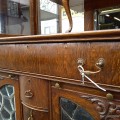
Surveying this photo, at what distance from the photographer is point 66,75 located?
0.56 metres

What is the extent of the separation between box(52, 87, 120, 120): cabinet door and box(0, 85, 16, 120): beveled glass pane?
0.27m

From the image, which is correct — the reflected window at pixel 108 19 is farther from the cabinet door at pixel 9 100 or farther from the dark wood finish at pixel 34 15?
the cabinet door at pixel 9 100

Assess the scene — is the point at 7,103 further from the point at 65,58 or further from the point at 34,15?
the point at 34,15

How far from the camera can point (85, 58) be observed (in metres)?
0.50

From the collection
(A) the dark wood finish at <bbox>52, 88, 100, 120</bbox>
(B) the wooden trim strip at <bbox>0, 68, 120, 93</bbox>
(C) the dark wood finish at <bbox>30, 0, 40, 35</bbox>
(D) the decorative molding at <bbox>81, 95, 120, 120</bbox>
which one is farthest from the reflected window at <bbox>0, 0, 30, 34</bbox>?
(D) the decorative molding at <bbox>81, 95, 120, 120</bbox>

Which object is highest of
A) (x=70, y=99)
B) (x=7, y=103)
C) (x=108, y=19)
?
(x=108, y=19)

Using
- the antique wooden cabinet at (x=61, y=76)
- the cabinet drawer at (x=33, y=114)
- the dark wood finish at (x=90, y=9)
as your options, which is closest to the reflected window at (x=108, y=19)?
the dark wood finish at (x=90, y=9)

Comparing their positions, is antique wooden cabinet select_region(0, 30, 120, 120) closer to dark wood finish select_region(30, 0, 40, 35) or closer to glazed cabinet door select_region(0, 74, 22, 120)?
glazed cabinet door select_region(0, 74, 22, 120)

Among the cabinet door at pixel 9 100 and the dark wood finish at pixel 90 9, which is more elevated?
the dark wood finish at pixel 90 9

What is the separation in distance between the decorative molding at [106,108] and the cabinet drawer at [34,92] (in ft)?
0.64

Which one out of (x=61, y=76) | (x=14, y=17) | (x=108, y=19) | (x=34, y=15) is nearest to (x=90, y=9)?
(x=108, y=19)

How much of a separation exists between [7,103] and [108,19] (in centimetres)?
67

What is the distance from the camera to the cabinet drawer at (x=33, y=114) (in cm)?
65

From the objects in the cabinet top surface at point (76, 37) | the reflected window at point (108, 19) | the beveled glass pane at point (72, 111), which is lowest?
the beveled glass pane at point (72, 111)
